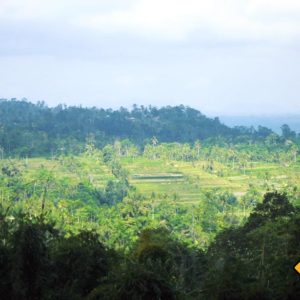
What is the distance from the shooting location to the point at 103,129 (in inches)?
3501

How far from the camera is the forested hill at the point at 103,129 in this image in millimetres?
69000

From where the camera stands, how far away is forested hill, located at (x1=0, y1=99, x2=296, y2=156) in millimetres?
69000

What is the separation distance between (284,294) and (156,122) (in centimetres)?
8055

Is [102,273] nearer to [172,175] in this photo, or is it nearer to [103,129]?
[172,175]

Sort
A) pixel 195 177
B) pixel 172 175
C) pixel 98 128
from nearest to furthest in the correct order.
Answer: pixel 195 177, pixel 172 175, pixel 98 128

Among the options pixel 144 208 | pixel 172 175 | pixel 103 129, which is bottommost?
pixel 144 208

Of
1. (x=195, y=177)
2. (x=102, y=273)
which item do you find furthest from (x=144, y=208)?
(x=102, y=273)

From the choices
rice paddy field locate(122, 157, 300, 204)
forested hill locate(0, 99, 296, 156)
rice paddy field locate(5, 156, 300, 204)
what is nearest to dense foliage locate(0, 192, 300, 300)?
rice paddy field locate(5, 156, 300, 204)

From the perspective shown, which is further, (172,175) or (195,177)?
(172,175)

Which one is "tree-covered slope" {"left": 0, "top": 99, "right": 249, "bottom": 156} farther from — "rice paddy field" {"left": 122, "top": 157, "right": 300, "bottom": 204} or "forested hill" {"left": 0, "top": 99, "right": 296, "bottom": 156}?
"rice paddy field" {"left": 122, "top": 157, "right": 300, "bottom": 204}

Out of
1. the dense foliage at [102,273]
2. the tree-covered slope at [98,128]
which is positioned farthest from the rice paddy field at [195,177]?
the dense foliage at [102,273]

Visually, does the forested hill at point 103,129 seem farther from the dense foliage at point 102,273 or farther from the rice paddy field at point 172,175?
the dense foliage at point 102,273

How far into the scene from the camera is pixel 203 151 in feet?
231

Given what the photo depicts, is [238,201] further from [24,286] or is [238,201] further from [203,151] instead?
[24,286]
